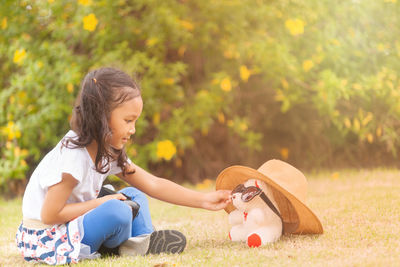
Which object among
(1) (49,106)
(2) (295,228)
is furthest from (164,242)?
(1) (49,106)

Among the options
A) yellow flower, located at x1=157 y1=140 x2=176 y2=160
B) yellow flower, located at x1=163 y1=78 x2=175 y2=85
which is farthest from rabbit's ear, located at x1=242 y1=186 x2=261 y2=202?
yellow flower, located at x1=163 y1=78 x2=175 y2=85

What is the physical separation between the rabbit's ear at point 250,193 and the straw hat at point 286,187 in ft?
0.17

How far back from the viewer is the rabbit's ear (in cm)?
230

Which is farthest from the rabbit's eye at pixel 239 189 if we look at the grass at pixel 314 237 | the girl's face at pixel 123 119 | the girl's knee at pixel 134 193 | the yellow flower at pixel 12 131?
the yellow flower at pixel 12 131

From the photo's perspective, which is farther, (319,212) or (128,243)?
(319,212)

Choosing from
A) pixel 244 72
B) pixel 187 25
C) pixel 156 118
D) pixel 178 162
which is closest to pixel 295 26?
pixel 244 72

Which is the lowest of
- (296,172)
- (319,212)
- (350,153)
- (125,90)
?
(350,153)

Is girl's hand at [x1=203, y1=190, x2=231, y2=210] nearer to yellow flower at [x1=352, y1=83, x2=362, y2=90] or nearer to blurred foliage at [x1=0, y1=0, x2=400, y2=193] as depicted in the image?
blurred foliage at [x1=0, y1=0, x2=400, y2=193]

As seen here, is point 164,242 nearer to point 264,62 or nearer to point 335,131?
point 264,62

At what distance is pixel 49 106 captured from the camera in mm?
4062

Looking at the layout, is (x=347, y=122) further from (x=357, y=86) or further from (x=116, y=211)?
(x=116, y=211)

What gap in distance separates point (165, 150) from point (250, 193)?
1.88 meters

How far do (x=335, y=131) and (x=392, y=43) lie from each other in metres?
0.88

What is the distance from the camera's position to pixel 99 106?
214 cm
